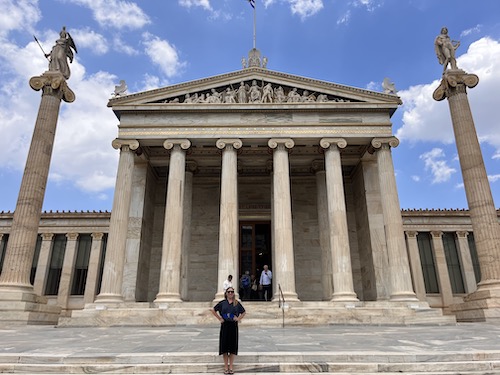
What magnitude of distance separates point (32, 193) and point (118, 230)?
449 cm

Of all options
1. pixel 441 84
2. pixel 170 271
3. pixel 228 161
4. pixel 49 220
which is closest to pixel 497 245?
pixel 441 84

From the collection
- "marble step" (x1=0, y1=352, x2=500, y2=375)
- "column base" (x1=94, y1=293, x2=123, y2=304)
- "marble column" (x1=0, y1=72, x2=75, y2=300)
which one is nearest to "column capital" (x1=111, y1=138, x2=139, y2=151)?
"marble column" (x1=0, y1=72, x2=75, y2=300)

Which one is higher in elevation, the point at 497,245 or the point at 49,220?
the point at 49,220

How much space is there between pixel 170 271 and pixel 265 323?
6351mm

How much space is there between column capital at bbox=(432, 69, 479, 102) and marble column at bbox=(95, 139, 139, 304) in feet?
59.1

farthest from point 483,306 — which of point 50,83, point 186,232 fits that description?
point 50,83

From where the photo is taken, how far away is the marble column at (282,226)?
1975 centimetres

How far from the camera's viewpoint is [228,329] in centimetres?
704

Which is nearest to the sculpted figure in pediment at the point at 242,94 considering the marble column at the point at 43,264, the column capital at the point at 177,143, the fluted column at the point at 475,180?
the column capital at the point at 177,143

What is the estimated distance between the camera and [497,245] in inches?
728

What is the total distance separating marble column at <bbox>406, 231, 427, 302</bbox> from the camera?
1244 inches

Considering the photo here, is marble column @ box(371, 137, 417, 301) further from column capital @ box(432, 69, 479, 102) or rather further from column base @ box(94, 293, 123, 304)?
column base @ box(94, 293, 123, 304)

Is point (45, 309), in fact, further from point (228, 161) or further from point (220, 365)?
point (220, 365)

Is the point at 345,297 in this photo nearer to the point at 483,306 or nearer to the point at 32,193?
the point at 483,306
